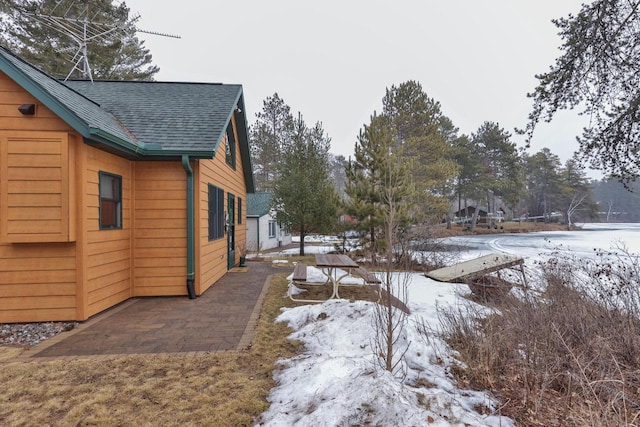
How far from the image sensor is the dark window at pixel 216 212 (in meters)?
6.75

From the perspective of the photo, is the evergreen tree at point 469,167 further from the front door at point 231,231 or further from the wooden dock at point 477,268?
the front door at point 231,231

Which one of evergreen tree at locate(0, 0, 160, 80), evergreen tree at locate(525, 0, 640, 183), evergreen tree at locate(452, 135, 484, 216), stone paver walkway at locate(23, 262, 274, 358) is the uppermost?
evergreen tree at locate(0, 0, 160, 80)

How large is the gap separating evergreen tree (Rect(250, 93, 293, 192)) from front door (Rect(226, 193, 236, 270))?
2022 cm

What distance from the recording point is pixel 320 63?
30.2m

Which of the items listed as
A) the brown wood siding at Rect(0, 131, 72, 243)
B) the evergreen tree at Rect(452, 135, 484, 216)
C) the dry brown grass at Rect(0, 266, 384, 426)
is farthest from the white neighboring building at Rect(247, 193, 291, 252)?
the evergreen tree at Rect(452, 135, 484, 216)

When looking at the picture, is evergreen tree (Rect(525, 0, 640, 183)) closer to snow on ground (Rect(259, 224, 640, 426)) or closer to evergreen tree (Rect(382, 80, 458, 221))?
snow on ground (Rect(259, 224, 640, 426))

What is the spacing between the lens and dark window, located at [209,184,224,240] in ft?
22.1

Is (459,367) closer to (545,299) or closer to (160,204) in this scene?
(545,299)

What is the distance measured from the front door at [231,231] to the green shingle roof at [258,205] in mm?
7698

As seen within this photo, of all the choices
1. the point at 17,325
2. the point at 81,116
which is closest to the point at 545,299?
the point at 81,116

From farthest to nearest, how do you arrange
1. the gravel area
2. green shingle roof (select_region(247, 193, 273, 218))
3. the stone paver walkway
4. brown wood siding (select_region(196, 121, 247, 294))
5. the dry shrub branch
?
1. green shingle roof (select_region(247, 193, 273, 218))
2. brown wood siding (select_region(196, 121, 247, 294))
3. the gravel area
4. the stone paver walkway
5. the dry shrub branch

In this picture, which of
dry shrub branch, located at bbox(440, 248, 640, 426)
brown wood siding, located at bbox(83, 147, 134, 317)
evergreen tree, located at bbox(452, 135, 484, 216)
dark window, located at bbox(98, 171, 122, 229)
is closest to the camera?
dry shrub branch, located at bbox(440, 248, 640, 426)

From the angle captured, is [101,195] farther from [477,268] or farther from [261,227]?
[261,227]

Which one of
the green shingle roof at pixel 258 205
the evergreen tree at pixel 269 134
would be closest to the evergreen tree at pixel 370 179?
the green shingle roof at pixel 258 205
